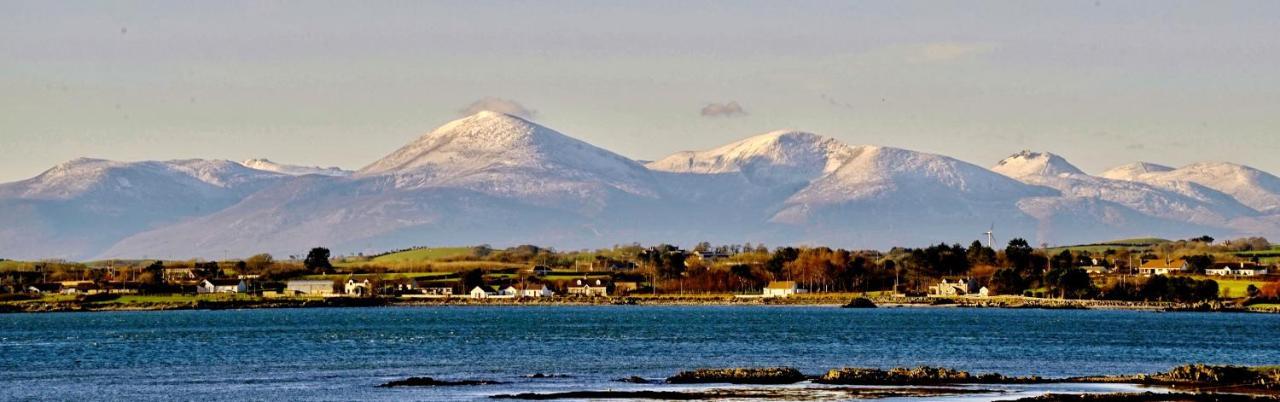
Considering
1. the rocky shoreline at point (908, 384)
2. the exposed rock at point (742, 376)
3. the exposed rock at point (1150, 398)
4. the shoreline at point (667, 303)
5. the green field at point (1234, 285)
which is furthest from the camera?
the green field at point (1234, 285)

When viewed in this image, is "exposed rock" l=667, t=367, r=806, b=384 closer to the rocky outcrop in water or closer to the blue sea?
the rocky outcrop in water

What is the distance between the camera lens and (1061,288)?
179m

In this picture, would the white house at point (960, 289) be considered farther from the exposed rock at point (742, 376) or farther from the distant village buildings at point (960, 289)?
the exposed rock at point (742, 376)

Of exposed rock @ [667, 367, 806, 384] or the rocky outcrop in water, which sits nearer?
the rocky outcrop in water

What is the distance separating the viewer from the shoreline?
166 metres

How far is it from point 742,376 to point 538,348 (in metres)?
28.0

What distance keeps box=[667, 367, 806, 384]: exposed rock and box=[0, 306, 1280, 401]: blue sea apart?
2.69 metres

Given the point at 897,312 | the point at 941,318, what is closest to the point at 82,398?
the point at 941,318

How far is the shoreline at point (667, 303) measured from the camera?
166125 mm

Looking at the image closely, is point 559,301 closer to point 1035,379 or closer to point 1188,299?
point 1188,299

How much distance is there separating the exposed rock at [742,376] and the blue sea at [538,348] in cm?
269

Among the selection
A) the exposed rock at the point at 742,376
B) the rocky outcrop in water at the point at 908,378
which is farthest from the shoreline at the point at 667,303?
the exposed rock at the point at 742,376

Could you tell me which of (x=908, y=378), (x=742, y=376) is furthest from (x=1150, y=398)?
(x=742, y=376)

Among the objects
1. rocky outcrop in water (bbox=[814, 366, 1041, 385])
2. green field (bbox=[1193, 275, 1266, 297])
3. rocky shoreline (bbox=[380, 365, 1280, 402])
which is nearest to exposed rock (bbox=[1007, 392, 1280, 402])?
rocky shoreline (bbox=[380, 365, 1280, 402])
